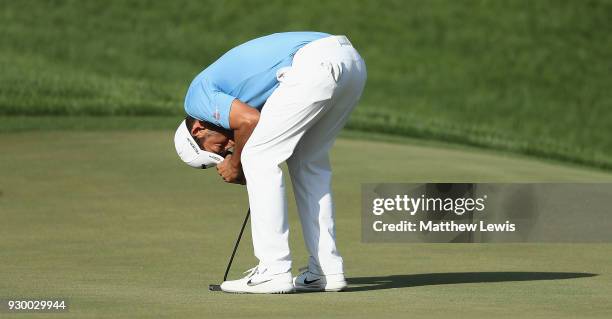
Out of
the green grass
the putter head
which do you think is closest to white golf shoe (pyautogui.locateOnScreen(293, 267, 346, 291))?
the putter head

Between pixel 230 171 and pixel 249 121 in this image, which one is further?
pixel 230 171

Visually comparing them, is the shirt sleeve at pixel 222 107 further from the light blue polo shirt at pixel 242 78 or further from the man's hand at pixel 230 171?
the man's hand at pixel 230 171

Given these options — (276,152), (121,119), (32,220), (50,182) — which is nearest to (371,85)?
(121,119)

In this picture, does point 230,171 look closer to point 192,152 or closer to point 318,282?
point 192,152

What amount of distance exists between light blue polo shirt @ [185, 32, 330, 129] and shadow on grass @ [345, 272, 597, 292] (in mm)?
1171

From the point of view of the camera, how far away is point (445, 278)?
26.0 feet

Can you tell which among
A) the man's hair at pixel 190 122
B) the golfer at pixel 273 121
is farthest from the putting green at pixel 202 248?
the man's hair at pixel 190 122

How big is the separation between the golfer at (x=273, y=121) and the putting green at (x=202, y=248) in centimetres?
25

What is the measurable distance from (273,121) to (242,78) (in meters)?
0.30

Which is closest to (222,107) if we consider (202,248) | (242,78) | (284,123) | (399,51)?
(242,78)

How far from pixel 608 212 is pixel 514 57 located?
1668 cm

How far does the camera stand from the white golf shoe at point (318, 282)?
23.9 feet

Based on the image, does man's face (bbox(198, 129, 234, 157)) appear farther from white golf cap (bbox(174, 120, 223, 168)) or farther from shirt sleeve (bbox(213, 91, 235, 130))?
shirt sleeve (bbox(213, 91, 235, 130))

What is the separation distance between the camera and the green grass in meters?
24.4
